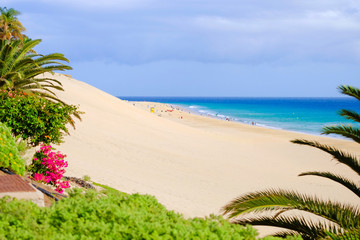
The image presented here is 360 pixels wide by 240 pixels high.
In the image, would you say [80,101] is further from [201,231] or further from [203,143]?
[201,231]

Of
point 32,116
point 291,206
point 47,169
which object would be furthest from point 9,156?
point 291,206

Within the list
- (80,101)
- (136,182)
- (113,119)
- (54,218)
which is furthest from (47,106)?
(80,101)

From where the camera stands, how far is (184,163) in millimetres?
23734

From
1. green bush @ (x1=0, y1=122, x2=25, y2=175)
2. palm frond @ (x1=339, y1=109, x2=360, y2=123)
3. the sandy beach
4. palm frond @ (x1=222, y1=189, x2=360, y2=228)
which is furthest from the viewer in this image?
the sandy beach

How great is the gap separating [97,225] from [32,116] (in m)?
8.72

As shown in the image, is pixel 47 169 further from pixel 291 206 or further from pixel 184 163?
pixel 184 163

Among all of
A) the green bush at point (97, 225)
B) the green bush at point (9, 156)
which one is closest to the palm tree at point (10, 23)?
the green bush at point (9, 156)

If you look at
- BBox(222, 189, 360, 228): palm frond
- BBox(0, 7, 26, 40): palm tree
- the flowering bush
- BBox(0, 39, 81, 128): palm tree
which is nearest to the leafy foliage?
BBox(0, 39, 81, 128): palm tree

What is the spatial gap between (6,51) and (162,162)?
1124 centimetres

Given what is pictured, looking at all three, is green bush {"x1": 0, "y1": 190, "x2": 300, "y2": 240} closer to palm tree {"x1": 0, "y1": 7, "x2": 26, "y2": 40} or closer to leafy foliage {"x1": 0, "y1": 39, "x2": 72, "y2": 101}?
leafy foliage {"x1": 0, "y1": 39, "x2": 72, "y2": 101}

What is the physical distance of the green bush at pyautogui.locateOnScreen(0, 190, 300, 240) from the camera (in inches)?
150

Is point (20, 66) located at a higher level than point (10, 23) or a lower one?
lower

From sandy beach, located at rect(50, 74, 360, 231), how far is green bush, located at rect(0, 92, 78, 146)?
3.27 metres

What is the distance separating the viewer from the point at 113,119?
110ft
